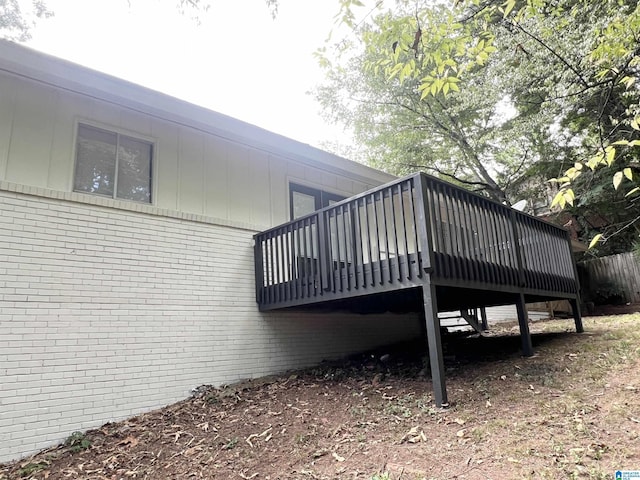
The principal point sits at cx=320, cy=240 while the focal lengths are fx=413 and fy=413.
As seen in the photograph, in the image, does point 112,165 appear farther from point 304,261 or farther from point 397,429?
point 397,429

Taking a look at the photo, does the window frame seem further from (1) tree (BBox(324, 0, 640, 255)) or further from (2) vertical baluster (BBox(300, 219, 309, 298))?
(1) tree (BBox(324, 0, 640, 255))

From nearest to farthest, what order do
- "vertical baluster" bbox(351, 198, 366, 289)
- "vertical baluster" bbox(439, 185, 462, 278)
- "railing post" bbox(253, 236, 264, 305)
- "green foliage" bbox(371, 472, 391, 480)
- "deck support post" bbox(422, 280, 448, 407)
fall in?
1. "green foliage" bbox(371, 472, 391, 480)
2. "deck support post" bbox(422, 280, 448, 407)
3. "vertical baluster" bbox(439, 185, 462, 278)
4. "vertical baluster" bbox(351, 198, 366, 289)
5. "railing post" bbox(253, 236, 264, 305)

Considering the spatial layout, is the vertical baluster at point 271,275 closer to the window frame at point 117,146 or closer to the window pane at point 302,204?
the window pane at point 302,204


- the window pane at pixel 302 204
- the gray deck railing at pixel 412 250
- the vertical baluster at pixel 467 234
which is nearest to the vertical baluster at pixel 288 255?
the gray deck railing at pixel 412 250

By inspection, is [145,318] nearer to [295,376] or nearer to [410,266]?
[295,376]

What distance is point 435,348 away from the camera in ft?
14.5

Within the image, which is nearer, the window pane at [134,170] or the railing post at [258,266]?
the window pane at [134,170]

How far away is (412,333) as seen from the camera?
967 cm

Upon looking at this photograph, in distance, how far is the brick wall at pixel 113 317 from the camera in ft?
15.1

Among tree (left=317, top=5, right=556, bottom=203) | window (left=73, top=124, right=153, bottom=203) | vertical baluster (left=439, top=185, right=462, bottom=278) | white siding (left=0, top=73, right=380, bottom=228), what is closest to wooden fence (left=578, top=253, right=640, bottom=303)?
tree (left=317, top=5, right=556, bottom=203)

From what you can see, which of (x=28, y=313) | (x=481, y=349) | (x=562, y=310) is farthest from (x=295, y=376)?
(x=562, y=310)

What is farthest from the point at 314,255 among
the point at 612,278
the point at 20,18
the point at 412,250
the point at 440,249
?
the point at 20,18

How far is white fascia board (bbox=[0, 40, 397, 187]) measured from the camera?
474cm

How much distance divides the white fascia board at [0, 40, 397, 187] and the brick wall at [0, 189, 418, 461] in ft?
4.81
